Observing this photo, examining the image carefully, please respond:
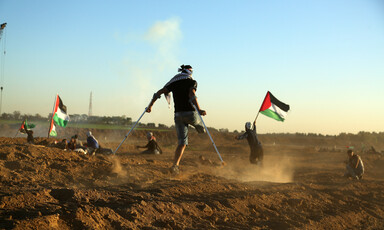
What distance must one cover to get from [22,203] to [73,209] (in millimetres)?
530

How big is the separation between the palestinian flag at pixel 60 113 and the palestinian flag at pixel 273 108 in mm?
10362

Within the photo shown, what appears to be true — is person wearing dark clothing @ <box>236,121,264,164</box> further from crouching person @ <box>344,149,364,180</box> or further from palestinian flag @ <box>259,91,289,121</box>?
crouching person @ <box>344,149,364,180</box>

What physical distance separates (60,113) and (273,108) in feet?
36.2

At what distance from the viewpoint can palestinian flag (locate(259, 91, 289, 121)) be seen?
14.7 meters

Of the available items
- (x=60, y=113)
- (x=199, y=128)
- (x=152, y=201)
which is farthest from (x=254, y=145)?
(x=60, y=113)

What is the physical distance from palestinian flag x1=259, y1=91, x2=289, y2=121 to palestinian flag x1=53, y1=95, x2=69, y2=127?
10.4 meters

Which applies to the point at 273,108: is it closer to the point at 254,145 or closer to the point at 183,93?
the point at 254,145

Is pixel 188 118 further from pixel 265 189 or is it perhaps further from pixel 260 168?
pixel 260 168

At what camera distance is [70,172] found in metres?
6.43

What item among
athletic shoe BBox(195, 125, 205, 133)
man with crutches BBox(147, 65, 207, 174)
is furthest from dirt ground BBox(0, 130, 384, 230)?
athletic shoe BBox(195, 125, 205, 133)

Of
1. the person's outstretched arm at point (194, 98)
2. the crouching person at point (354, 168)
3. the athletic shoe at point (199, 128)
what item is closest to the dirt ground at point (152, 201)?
the athletic shoe at point (199, 128)

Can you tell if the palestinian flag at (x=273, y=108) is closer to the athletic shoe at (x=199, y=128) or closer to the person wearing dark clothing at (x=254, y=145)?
the person wearing dark clothing at (x=254, y=145)

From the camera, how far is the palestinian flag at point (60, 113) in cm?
1745

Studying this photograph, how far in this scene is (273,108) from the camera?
14.8m
